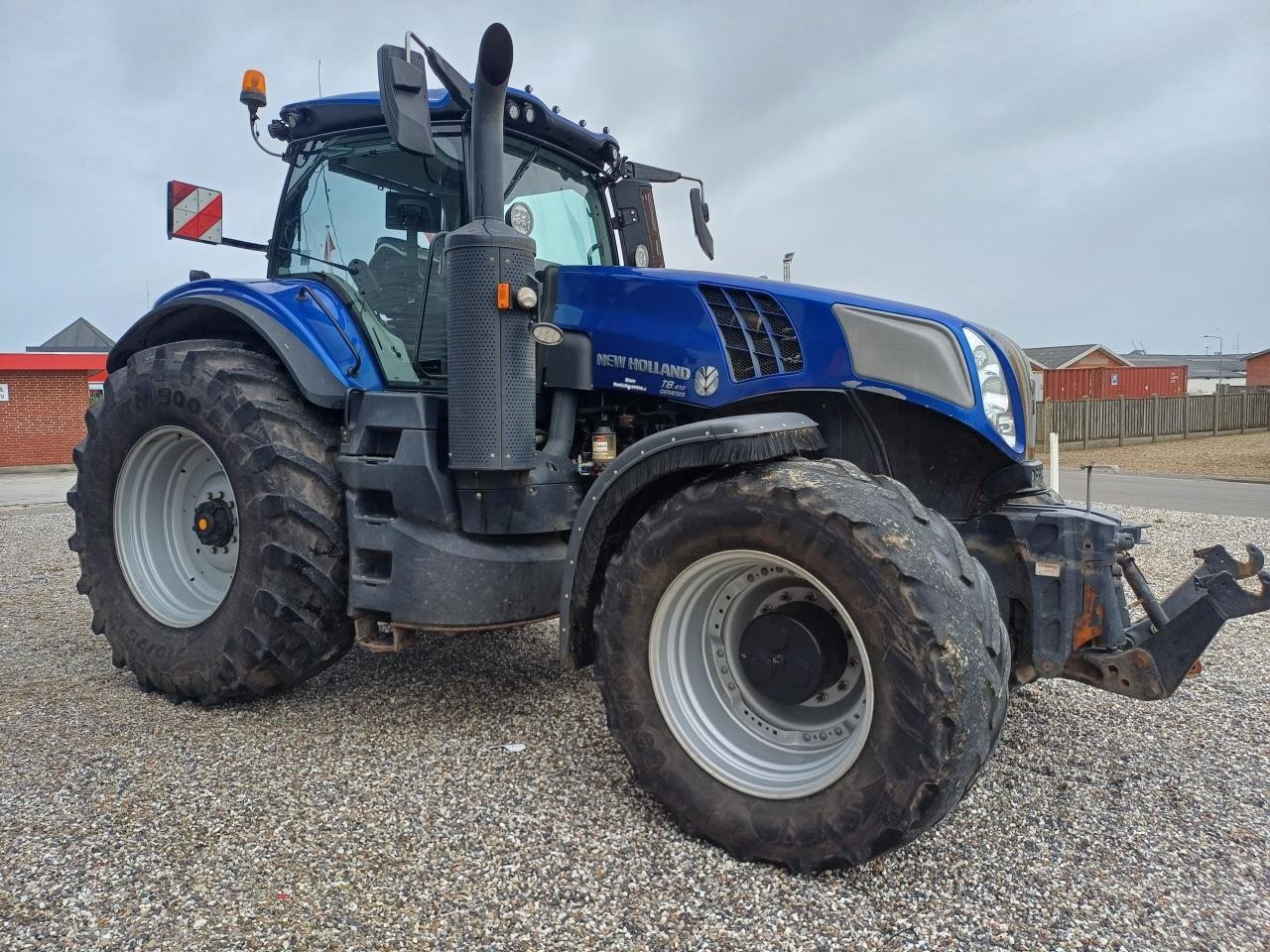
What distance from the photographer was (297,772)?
3.13 meters

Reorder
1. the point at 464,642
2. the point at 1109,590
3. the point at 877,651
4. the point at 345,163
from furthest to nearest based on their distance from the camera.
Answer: the point at 464,642
the point at 345,163
the point at 1109,590
the point at 877,651

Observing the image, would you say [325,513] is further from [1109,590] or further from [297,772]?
[1109,590]

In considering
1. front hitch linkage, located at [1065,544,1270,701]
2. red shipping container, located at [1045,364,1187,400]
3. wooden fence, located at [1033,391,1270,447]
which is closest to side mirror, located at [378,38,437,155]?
front hitch linkage, located at [1065,544,1270,701]

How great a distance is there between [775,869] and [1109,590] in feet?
4.27

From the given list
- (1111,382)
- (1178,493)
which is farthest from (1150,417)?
(1178,493)

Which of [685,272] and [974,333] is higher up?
[685,272]

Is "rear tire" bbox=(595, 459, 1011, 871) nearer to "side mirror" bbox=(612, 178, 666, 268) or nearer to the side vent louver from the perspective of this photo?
the side vent louver

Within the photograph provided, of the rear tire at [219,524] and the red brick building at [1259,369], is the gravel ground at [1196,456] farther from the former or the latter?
the red brick building at [1259,369]

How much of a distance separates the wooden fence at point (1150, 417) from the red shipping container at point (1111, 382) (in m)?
2.75

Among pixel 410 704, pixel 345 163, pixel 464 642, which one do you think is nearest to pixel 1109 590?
pixel 410 704

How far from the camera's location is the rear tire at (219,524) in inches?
139

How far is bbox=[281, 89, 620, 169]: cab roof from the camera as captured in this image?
3887 mm

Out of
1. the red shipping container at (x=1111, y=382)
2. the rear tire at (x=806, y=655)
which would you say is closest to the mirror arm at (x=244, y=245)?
the rear tire at (x=806, y=655)

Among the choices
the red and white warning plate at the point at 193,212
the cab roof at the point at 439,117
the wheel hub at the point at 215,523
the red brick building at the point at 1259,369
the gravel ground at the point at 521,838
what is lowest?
the gravel ground at the point at 521,838
